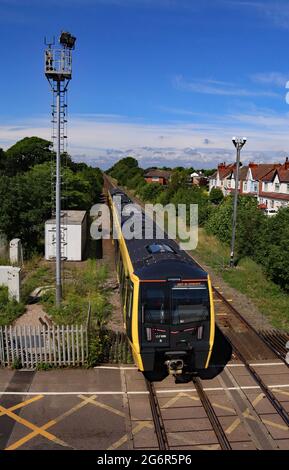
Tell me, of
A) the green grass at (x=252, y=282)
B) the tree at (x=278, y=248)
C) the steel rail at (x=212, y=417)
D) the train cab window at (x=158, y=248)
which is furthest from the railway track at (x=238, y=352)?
the train cab window at (x=158, y=248)

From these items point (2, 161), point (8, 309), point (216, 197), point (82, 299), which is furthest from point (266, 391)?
point (2, 161)

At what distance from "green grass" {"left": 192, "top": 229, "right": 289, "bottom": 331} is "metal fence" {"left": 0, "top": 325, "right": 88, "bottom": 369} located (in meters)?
7.36

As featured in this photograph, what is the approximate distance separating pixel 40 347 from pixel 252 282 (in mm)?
12139

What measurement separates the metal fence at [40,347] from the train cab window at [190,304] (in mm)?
2867

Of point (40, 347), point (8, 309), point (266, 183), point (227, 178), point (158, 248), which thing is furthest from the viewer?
point (227, 178)

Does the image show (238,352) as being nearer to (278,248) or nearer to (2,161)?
(278,248)

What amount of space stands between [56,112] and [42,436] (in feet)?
32.5

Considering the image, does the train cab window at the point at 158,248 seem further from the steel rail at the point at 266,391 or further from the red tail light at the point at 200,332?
the steel rail at the point at 266,391

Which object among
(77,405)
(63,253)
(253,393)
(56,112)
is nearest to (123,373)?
(77,405)

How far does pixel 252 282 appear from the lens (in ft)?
65.3

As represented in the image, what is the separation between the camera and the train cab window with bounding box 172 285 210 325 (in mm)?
9477

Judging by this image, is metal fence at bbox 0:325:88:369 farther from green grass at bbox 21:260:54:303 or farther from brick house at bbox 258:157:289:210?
brick house at bbox 258:157:289:210

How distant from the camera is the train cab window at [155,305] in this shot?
9.39 m

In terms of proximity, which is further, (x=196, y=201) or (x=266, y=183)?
(x=266, y=183)
